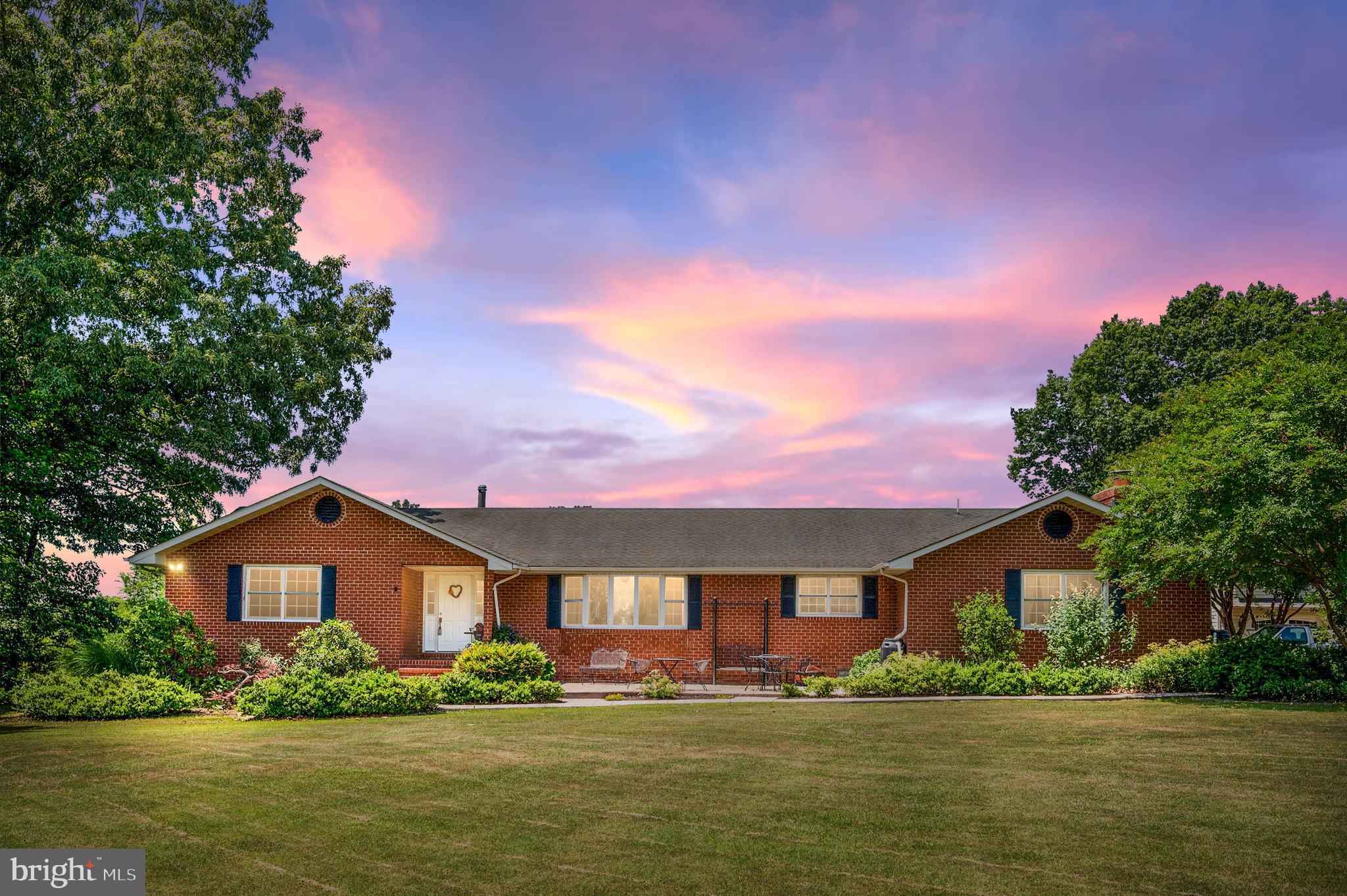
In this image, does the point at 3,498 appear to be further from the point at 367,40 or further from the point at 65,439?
the point at 367,40

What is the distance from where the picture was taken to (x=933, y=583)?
23.8 m

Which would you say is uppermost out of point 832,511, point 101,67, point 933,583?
point 101,67

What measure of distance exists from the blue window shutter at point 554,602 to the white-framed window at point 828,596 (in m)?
6.00

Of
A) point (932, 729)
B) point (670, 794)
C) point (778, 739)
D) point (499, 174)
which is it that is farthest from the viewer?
point (499, 174)

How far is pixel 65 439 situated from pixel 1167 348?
43.3 metres

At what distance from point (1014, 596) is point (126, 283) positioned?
22.9 metres

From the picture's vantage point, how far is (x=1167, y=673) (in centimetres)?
2080

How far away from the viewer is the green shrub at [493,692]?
64.5 feet

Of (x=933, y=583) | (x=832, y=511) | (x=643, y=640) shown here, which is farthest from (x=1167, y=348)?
(x=643, y=640)

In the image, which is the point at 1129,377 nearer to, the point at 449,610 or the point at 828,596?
the point at 828,596

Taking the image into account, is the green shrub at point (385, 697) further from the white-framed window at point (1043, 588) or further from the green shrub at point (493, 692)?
the white-framed window at point (1043, 588)

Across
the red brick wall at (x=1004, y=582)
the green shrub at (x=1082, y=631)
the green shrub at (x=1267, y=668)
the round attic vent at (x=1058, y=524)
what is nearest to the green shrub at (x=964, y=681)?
the green shrub at (x=1082, y=631)

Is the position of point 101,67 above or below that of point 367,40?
above

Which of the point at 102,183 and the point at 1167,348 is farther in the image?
the point at 1167,348
